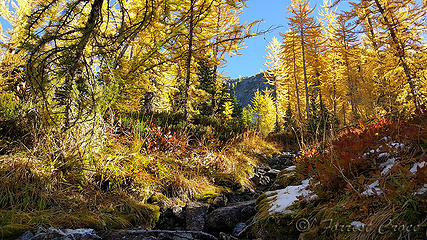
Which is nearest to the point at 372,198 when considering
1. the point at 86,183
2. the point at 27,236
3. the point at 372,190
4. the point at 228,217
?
the point at 372,190

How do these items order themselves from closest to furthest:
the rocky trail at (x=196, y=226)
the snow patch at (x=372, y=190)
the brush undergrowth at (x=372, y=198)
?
the brush undergrowth at (x=372, y=198) → the snow patch at (x=372, y=190) → the rocky trail at (x=196, y=226)

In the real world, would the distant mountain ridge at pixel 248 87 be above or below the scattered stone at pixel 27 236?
above

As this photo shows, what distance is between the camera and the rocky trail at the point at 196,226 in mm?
2167

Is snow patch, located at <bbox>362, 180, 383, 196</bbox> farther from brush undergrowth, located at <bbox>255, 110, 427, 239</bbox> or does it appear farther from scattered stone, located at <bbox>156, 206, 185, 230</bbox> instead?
scattered stone, located at <bbox>156, 206, 185, 230</bbox>

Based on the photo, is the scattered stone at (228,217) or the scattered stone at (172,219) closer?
the scattered stone at (228,217)

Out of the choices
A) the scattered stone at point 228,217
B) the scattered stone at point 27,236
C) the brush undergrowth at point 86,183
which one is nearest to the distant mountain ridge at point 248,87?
the brush undergrowth at point 86,183

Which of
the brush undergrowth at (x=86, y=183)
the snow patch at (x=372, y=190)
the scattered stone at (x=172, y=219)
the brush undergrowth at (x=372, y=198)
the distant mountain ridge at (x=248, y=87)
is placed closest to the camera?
the brush undergrowth at (x=372, y=198)

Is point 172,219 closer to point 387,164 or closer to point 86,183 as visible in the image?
point 86,183

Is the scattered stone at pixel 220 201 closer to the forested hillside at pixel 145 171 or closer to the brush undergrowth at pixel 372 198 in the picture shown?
the forested hillside at pixel 145 171

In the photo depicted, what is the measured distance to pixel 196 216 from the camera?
3.28 metres

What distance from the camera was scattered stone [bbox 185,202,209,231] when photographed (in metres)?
3.08

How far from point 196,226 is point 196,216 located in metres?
0.21

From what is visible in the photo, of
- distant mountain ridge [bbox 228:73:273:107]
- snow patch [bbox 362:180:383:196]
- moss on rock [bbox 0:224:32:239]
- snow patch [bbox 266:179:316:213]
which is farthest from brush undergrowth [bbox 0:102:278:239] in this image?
distant mountain ridge [bbox 228:73:273:107]

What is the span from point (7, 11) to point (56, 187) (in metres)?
13.2
